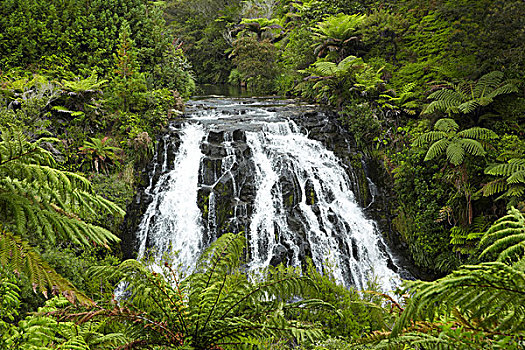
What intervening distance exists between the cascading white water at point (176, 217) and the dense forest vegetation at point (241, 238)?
631 mm

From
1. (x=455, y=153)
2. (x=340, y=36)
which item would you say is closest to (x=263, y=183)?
(x=455, y=153)

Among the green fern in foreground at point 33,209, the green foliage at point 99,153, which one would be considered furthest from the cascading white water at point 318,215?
the green fern in foreground at point 33,209

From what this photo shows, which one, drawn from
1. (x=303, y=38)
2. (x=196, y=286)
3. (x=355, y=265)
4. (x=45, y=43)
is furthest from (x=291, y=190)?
(x=303, y=38)

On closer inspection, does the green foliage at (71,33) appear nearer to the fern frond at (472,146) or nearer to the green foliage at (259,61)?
the green foliage at (259,61)

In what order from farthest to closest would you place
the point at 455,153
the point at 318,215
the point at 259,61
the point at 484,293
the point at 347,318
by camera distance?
the point at 259,61 < the point at 318,215 < the point at 455,153 < the point at 347,318 < the point at 484,293

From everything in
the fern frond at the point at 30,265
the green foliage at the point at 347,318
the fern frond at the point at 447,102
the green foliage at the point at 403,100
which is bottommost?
the green foliage at the point at 347,318

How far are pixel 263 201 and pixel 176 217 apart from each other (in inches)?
90.9

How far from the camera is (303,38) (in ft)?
51.4

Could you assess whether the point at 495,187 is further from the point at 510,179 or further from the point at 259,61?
the point at 259,61

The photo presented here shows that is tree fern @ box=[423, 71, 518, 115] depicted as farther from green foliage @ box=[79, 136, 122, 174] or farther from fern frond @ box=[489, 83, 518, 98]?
green foliage @ box=[79, 136, 122, 174]

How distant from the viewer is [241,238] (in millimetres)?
3678

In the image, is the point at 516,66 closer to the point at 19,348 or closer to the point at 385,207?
the point at 385,207

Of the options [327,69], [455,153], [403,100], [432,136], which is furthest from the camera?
[327,69]

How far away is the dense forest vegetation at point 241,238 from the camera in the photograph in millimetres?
1796
